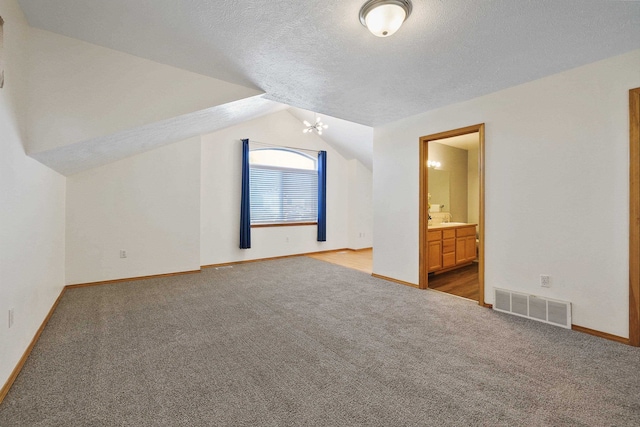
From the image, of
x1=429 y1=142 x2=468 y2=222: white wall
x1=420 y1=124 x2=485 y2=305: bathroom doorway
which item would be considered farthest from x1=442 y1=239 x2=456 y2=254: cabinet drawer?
x1=429 y1=142 x2=468 y2=222: white wall

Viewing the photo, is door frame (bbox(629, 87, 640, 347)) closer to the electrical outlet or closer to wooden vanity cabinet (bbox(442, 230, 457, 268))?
the electrical outlet

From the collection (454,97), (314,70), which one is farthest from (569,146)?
(314,70)

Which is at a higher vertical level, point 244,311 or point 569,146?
point 569,146

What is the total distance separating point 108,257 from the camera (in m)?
4.23

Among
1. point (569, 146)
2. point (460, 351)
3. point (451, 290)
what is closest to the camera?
point (460, 351)

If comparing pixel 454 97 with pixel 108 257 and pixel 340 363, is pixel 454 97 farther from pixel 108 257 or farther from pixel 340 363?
pixel 108 257

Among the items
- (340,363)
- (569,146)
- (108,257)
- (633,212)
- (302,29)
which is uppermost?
(302,29)

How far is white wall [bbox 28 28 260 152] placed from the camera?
225 centimetres

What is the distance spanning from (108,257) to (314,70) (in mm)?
3993

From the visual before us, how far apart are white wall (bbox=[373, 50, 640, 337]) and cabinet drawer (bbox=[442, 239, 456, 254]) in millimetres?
1506

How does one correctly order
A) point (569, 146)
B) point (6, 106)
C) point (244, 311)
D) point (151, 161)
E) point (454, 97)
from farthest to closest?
point (151, 161), point (454, 97), point (244, 311), point (569, 146), point (6, 106)

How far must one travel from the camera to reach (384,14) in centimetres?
177

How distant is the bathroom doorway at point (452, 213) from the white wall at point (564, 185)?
18 cm

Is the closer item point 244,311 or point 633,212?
point 633,212
